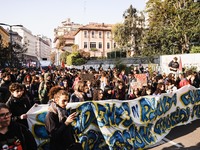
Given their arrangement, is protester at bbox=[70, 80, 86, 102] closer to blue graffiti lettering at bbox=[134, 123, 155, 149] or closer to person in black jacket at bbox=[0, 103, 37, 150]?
blue graffiti lettering at bbox=[134, 123, 155, 149]

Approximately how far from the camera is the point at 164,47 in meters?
31.4

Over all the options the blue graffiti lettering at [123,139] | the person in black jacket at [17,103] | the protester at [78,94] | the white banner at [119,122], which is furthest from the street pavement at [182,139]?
the person in black jacket at [17,103]

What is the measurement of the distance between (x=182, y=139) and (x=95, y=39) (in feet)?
238

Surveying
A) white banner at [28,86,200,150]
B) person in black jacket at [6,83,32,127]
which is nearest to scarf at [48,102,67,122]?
person in black jacket at [6,83,32,127]

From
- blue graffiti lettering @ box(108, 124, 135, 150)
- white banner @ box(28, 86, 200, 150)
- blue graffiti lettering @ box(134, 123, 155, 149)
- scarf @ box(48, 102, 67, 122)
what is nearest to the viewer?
scarf @ box(48, 102, 67, 122)

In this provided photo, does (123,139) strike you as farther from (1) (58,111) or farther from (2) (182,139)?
(1) (58,111)

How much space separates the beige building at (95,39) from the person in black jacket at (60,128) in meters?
72.8

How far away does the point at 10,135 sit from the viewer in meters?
2.53

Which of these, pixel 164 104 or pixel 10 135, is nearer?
pixel 10 135

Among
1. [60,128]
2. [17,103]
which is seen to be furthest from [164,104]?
[60,128]

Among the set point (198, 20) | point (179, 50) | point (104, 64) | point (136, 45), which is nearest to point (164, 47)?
point (179, 50)

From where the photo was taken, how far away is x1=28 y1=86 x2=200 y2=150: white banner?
17.0ft

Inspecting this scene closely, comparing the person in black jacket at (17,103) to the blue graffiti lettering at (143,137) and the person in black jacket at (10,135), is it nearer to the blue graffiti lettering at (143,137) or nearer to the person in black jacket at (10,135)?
Answer: the person in black jacket at (10,135)

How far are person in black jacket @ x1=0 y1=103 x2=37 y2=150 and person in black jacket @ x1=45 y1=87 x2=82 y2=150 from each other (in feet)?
2.29
